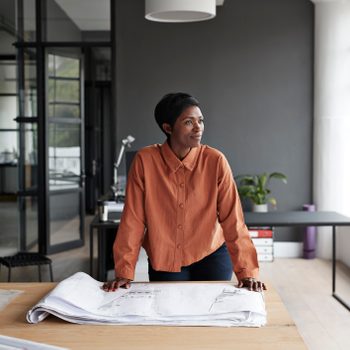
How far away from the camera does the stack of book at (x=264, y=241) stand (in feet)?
23.9

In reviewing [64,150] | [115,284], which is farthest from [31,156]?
[115,284]

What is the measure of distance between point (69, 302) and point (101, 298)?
169 mm

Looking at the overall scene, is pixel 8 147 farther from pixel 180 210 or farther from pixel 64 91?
pixel 180 210

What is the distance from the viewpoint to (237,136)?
7539 mm

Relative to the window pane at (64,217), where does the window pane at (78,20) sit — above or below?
above

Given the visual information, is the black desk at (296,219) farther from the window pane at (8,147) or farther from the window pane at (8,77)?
the window pane at (8,77)

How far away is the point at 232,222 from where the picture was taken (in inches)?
96.9

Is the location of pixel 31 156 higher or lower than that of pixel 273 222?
higher

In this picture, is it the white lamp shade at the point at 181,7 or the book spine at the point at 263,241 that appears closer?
the white lamp shade at the point at 181,7

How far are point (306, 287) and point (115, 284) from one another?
432cm

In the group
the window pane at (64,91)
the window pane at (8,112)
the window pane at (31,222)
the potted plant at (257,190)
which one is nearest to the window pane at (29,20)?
the window pane at (64,91)

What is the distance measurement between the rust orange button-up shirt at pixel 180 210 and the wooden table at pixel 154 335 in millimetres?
609

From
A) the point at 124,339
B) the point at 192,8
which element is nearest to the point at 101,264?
the point at 192,8

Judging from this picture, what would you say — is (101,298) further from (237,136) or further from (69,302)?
(237,136)
